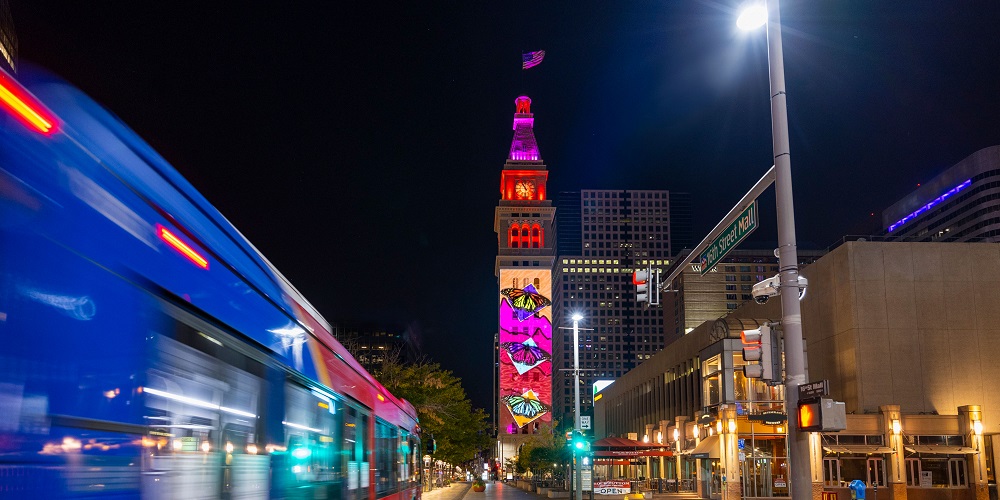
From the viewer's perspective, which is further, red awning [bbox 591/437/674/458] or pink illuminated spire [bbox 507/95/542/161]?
pink illuminated spire [bbox 507/95/542/161]

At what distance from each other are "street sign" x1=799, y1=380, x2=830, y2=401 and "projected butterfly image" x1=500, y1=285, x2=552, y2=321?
132439 millimetres

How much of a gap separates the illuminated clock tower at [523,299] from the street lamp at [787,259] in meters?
130

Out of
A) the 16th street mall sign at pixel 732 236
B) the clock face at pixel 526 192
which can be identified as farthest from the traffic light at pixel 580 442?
the clock face at pixel 526 192

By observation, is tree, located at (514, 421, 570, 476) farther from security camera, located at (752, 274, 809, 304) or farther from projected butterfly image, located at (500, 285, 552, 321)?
projected butterfly image, located at (500, 285, 552, 321)

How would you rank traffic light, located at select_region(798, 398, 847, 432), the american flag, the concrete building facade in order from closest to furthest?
1. traffic light, located at select_region(798, 398, 847, 432)
2. the concrete building facade
3. the american flag

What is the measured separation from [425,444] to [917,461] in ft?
101

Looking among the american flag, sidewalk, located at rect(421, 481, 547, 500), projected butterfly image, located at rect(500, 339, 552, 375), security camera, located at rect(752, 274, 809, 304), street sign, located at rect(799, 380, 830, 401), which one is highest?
the american flag

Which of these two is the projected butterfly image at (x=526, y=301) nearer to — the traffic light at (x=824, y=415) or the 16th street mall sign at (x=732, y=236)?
the 16th street mall sign at (x=732, y=236)

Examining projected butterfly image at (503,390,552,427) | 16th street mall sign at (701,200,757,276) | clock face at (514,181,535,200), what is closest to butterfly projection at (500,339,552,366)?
projected butterfly image at (503,390,552,427)

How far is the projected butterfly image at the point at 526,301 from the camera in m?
143

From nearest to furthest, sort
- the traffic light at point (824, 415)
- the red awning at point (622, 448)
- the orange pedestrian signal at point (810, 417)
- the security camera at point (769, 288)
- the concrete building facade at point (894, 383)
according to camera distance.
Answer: the traffic light at point (824, 415) → the orange pedestrian signal at point (810, 417) → the security camera at point (769, 288) → the concrete building facade at point (894, 383) → the red awning at point (622, 448)

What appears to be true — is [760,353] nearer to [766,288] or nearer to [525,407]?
[766,288]

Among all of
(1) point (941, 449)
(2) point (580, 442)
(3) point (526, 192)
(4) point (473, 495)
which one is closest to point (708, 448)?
(1) point (941, 449)

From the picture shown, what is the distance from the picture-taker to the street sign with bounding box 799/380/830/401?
33.9ft
